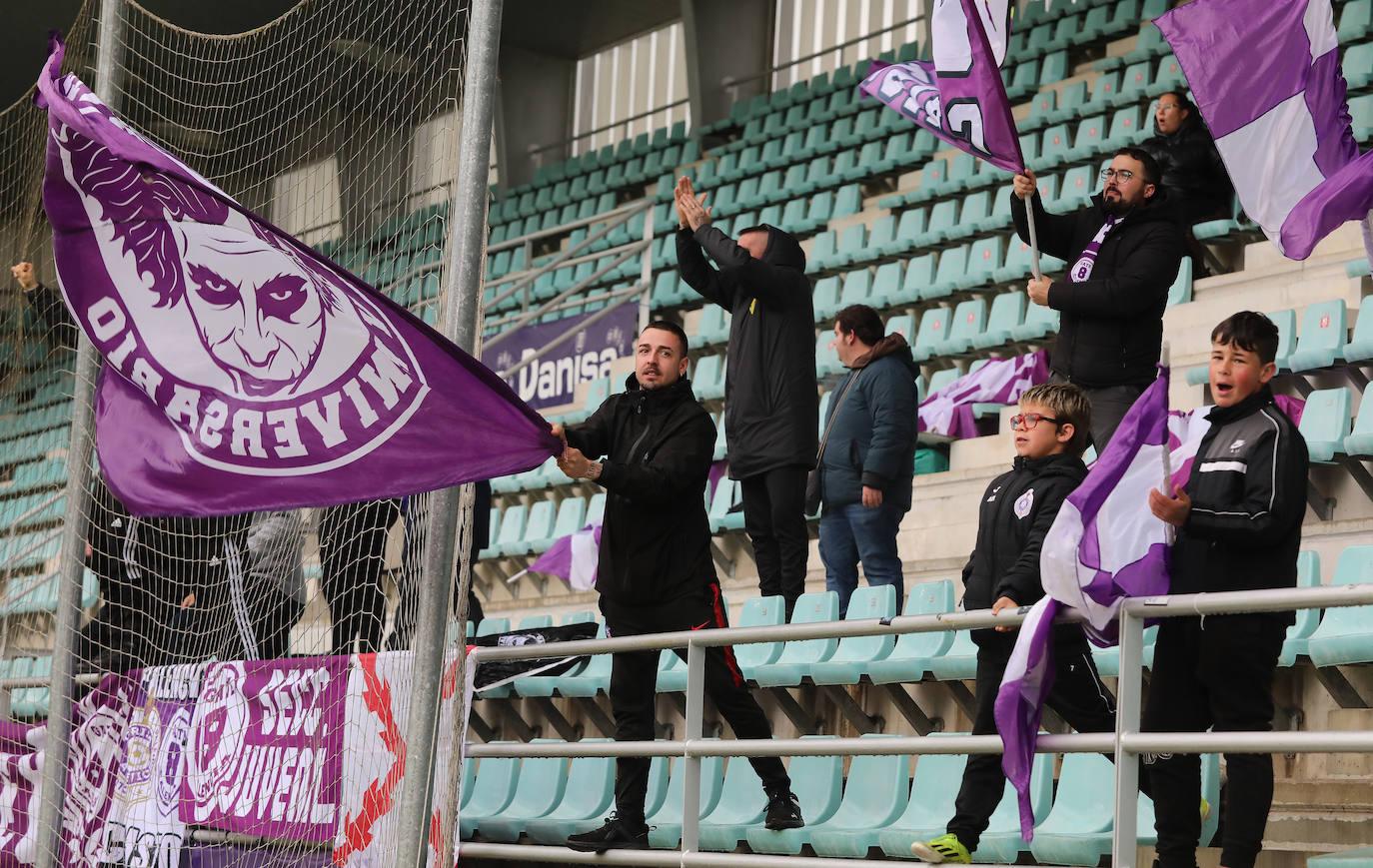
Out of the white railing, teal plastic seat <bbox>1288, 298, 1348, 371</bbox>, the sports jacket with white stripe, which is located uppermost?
teal plastic seat <bbox>1288, 298, 1348, 371</bbox>

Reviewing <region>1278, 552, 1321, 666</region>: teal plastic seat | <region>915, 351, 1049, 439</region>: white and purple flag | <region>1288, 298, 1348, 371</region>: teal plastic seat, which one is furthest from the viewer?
<region>915, 351, 1049, 439</region>: white and purple flag

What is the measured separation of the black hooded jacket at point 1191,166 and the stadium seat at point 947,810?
12.4ft

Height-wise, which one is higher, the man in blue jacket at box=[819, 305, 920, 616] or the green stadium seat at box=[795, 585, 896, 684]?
the man in blue jacket at box=[819, 305, 920, 616]

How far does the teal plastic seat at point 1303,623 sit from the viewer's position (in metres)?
4.60

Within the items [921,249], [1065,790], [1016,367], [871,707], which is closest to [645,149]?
[921,249]

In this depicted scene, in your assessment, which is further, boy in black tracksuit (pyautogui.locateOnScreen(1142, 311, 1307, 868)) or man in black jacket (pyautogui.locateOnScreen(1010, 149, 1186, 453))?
man in black jacket (pyautogui.locateOnScreen(1010, 149, 1186, 453))

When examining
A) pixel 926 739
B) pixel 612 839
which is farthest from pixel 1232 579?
pixel 612 839

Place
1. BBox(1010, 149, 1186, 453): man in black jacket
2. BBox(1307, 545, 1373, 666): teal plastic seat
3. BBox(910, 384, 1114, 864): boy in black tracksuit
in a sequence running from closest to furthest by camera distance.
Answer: BBox(910, 384, 1114, 864): boy in black tracksuit
BBox(1307, 545, 1373, 666): teal plastic seat
BBox(1010, 149, 1186, 453): man in black jacket

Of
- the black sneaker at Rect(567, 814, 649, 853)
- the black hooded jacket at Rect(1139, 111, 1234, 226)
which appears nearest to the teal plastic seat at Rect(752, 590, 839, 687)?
the black sneaker at Rect(567, 814, 649, 853)

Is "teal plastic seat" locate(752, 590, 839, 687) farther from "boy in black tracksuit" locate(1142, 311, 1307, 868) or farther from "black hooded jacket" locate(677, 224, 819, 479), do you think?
"boy in black tracksuit" locate(1142, 311, 1307, 868)

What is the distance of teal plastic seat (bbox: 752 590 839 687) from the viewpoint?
5668 millimetres

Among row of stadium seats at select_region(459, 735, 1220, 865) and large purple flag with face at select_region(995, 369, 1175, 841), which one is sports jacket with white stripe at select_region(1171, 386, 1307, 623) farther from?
row of stadium seats at select_region(459, 735, 1220, 865)

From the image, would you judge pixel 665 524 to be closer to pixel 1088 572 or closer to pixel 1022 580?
pixel 1022 580

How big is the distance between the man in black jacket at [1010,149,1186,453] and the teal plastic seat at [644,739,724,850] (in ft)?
5.52
